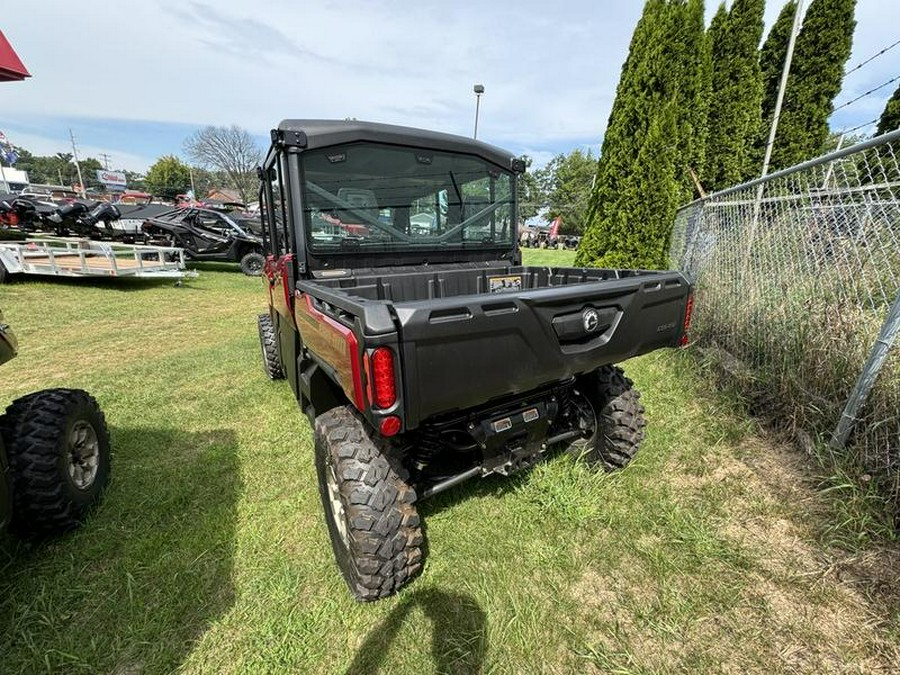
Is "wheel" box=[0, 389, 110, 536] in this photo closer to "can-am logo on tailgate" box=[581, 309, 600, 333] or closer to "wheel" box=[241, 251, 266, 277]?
"can-am logo on tailgate" box=[581, 309, 600, 333]

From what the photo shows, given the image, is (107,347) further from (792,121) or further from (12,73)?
(792,121)

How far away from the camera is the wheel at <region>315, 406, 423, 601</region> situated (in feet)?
5.75

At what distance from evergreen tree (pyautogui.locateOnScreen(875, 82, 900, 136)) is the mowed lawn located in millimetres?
9521

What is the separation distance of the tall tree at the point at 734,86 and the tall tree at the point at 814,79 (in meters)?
1.04

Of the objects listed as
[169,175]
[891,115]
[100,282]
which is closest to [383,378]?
[100,282]

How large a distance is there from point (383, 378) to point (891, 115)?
40.5 ft

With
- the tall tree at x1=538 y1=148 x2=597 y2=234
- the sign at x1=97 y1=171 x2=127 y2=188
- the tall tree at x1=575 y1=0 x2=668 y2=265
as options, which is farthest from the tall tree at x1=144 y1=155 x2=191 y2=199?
the tall tree at x1=575 y1=0 x2=668 y2=265

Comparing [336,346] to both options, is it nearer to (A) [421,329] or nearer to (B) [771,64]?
(A) [421,329]

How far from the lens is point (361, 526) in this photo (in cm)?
174

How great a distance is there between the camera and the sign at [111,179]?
232 feet

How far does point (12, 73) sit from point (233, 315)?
6.52 meters

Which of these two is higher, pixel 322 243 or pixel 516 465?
pixel 322 243

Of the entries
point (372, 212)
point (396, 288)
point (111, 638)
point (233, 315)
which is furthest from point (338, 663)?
point (233, 315)

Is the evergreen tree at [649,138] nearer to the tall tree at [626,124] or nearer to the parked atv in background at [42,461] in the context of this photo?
the tall tree at [626,124]
